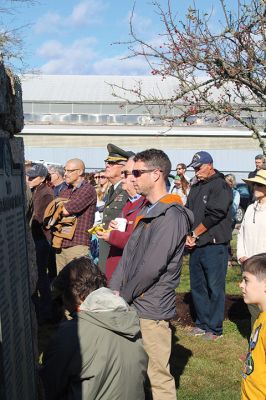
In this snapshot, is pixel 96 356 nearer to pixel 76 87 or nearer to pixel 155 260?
pixel 155 260

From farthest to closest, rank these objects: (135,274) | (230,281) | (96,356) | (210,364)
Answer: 1. (230,281)
2. (210,364)
3. (135,274)
4. (96,356)

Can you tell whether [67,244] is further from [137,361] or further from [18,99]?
[137,361]

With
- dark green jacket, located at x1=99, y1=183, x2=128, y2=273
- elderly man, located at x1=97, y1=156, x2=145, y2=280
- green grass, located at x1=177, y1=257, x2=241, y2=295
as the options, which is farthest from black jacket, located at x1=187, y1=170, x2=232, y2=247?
green grass, located at x1=177, y1=257, x2=241, y2=295

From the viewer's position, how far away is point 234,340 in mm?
7539

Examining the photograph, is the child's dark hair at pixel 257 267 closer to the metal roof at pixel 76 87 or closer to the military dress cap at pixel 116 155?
the military dress cap at pixel 116 155

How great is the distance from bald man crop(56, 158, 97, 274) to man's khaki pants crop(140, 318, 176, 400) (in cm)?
306

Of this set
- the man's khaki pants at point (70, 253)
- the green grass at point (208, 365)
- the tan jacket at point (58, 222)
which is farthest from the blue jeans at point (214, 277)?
the tan jacket at point (58, 222)

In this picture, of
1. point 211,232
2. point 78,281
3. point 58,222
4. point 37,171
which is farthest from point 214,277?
point 78,281

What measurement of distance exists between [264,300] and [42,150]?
91.6 feet

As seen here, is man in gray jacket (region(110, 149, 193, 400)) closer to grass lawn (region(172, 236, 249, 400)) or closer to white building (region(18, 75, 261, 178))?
grass lawn (region(172, 236, 249, 400))

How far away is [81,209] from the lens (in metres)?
7.77

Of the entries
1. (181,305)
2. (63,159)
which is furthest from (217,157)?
(181,305)

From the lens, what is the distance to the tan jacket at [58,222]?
771cm

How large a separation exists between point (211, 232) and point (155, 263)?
10.3 ft
